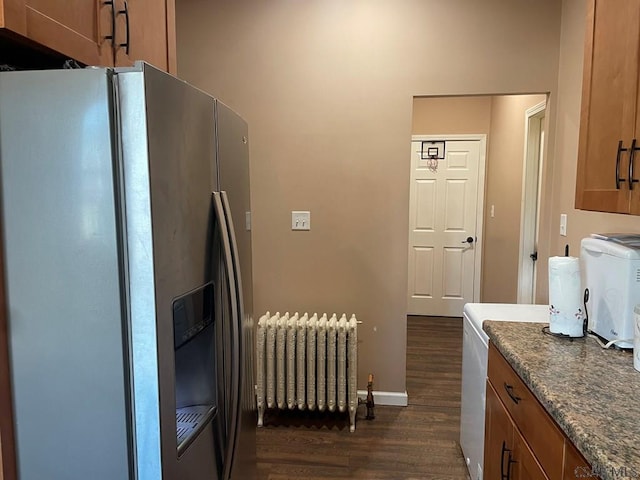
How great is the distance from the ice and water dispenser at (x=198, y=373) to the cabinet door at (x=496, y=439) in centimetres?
97

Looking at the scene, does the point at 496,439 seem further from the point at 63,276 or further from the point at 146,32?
the point at 146,32

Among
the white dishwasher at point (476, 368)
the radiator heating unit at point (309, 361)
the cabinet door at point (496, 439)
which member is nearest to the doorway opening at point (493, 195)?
the white dishwasher at point (476, 368)

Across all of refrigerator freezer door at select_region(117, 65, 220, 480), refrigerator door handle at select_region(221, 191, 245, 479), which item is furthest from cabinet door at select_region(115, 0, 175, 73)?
refrigerator door handle at select_region(221, 191, 245, 479)

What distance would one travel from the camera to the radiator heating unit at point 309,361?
2764 mm

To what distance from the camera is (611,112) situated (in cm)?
142

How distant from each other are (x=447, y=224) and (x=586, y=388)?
4027mm

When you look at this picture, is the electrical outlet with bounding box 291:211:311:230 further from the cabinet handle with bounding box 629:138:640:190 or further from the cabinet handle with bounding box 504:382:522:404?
the cabinet handle with bounding box 629:138:640:190

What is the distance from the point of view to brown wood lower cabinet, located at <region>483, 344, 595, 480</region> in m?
1.09

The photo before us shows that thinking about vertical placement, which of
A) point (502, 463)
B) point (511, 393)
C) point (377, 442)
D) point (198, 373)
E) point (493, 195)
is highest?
point (493, 195)

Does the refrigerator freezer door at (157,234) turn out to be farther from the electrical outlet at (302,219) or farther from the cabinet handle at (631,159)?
the electrical outlet at (302,219)

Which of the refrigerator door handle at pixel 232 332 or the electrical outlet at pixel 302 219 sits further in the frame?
the electrical outlet at pixel 302 219

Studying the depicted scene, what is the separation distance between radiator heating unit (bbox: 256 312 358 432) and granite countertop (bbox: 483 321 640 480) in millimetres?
1216

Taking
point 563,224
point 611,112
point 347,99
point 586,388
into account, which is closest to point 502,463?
point 586,388

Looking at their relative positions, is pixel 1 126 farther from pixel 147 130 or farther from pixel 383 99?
pixel 383 99
